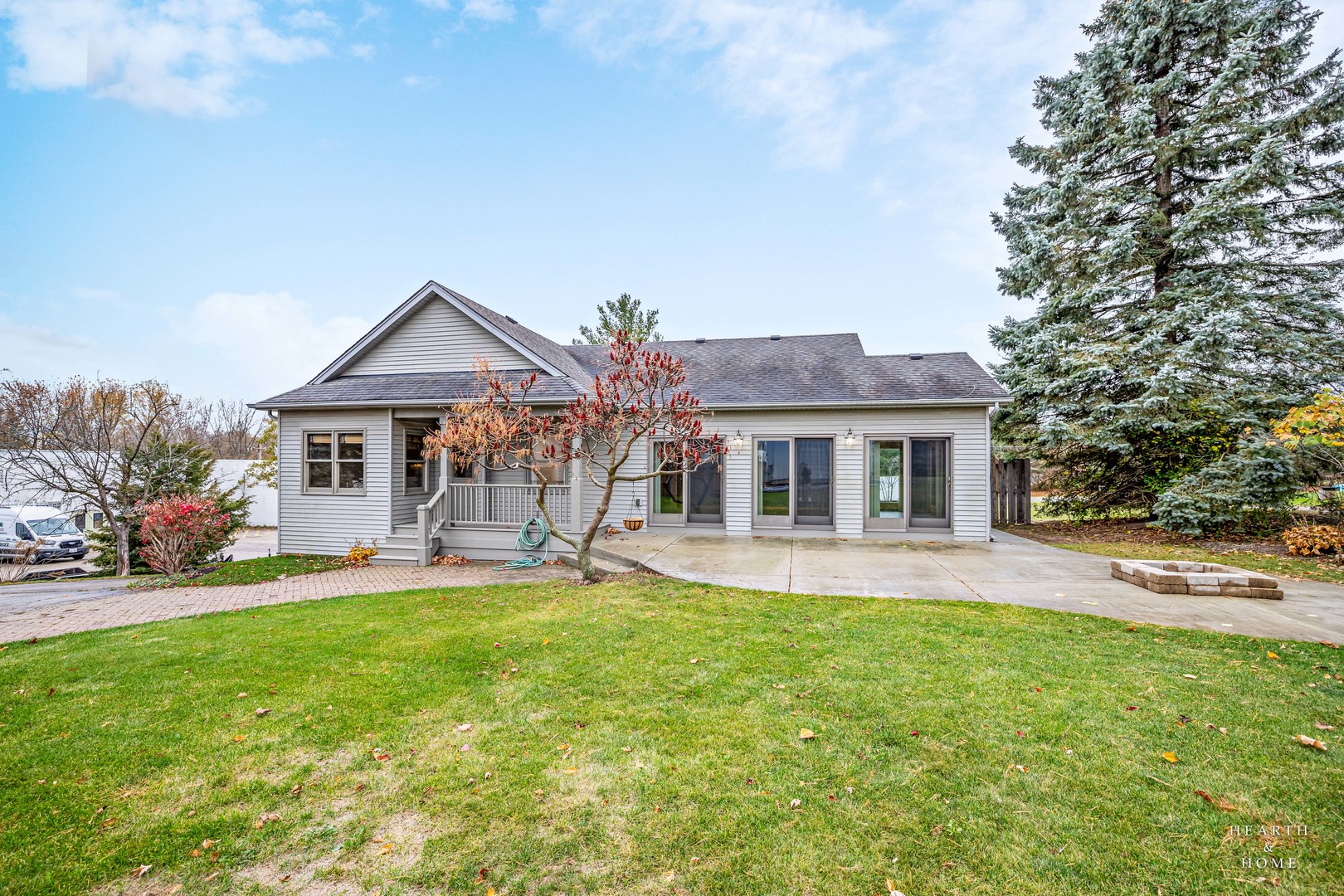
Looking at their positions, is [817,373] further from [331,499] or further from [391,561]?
[331,499]

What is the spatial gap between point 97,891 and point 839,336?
51.8 feet

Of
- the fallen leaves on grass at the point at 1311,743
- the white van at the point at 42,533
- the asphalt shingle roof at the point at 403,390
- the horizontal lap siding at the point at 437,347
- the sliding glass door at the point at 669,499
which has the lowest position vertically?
the white van at the point at 42,533

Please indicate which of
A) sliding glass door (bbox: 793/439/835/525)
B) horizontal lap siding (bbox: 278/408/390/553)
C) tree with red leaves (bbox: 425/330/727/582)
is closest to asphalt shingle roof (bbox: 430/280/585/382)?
horizontal lap siding (bbox: 278/408/390/553)

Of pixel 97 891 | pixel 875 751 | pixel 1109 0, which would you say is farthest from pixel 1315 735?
pixel 1109 0

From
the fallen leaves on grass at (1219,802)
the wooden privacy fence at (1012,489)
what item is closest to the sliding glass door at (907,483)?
the wooden privacy fence at (1012,489)

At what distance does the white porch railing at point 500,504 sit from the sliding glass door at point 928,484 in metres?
7.34

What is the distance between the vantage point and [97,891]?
85.3 inches

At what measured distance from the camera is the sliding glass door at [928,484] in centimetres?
1123

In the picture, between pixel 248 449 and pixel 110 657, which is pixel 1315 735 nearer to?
pixel 110 657

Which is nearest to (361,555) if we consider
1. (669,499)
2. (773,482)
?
(669,499)

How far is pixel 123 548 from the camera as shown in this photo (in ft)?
42.0

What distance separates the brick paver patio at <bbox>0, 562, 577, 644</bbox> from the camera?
260 inches

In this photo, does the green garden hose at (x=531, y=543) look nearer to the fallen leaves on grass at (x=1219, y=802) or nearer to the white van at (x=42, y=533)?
the fallen leaves on grass at (x=1219, y=802)

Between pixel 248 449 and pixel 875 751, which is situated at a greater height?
pixel 248 449
